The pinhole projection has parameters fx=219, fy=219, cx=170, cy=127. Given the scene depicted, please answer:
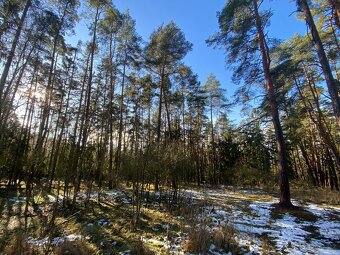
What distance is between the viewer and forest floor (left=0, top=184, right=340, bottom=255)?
457cm

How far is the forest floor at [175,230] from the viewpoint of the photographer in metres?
4.57

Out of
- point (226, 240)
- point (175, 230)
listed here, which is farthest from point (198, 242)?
point (175, 230)

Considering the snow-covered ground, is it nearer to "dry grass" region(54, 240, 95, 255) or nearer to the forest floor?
the forest floor

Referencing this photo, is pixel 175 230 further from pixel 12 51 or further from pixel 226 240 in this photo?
pixel 12 51

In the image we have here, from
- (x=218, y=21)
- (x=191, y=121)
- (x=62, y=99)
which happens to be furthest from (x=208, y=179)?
(x=218, y=21)

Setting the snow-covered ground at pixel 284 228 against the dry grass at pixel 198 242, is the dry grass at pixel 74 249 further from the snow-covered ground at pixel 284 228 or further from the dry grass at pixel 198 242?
the snow-covered ground at pixel 284 228

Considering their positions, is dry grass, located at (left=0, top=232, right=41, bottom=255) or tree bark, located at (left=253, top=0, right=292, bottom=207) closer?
dry grass, located at (left=0, top=232, right=41, bottom=255)

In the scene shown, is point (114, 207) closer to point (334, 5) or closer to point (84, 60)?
point (334, 5)

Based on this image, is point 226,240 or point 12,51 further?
point 12,51

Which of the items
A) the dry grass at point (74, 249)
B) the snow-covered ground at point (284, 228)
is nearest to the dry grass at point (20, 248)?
the dry grass at point (74, 249)

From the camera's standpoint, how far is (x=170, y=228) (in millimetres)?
5902

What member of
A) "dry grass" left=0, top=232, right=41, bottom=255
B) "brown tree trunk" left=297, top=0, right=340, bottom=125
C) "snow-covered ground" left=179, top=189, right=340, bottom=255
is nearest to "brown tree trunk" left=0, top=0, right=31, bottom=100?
"dry grass" left=0, top=232, right=41, bottom=255

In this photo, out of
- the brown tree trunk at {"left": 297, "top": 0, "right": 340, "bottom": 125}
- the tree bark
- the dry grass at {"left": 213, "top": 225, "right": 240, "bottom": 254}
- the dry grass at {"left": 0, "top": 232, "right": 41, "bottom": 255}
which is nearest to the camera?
the dry grass at {"left": 0, "top": 232, "right": 41, "bottom": 255}

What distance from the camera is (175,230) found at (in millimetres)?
5750
